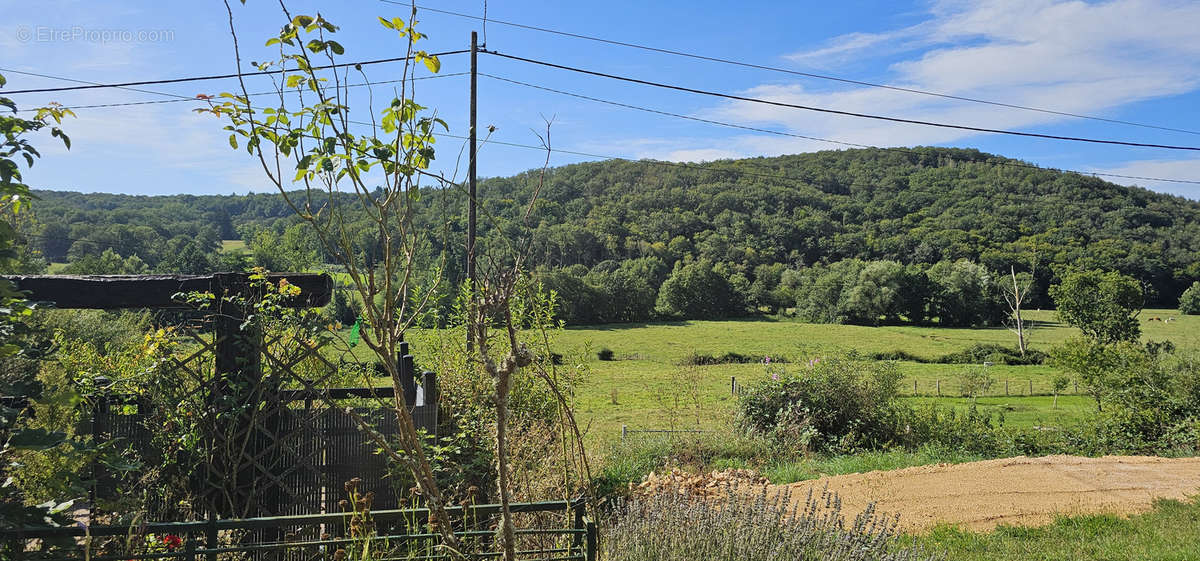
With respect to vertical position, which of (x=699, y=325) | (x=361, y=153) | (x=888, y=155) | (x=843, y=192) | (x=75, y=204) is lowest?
Answer: (x=699, y=325)

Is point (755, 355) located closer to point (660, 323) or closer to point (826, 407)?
point (660, 323)

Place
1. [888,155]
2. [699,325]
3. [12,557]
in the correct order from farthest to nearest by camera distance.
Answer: [888,155] < [699,325] < [12,557]

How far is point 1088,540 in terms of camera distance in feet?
17.4

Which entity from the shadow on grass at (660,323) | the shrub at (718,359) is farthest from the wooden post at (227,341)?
the shadow on grass at (660,323)

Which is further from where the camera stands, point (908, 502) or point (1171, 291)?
point (1171, 291)

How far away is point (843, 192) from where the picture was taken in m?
73.9

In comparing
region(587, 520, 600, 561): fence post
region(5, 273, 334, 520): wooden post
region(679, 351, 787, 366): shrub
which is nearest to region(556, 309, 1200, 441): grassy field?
region(679, 351, 787, 366): shrub

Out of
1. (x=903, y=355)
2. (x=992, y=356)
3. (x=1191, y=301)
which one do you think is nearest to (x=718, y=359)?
(x=903, y=355)

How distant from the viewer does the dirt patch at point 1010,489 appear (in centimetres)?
606

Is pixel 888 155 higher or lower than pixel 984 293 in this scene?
higher

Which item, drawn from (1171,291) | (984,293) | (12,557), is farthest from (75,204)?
(1171,291)

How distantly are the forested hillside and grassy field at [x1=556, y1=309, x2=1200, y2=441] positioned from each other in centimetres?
354

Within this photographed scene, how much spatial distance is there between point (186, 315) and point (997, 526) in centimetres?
654

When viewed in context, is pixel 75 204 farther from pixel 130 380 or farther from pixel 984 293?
pixel 984 293
